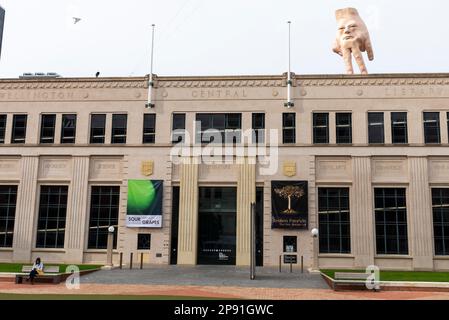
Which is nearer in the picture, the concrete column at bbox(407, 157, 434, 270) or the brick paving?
the brick paving

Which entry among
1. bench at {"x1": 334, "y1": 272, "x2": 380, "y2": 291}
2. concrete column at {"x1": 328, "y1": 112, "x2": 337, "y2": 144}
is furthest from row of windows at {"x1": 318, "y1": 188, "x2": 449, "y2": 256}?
bench at {"x1": 334, "y1": 272, "x2": 380, "y2": 291}

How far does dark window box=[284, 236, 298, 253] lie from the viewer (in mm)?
34062

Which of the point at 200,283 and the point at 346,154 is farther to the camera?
the point at 346,154

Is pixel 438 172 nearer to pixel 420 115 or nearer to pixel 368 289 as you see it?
pixel 420 115

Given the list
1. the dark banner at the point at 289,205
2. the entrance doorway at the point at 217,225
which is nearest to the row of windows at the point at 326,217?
the dark banner at the point at 289,205

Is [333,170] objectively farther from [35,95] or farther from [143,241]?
[35,95]

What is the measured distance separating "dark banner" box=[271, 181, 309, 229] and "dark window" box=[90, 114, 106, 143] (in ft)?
44.8

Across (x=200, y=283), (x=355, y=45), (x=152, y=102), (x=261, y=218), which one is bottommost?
(x=200, y=283)

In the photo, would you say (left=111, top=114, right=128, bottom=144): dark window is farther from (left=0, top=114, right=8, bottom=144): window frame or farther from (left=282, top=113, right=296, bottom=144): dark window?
(left=282, top=113, right=296, bottom=144): dark window

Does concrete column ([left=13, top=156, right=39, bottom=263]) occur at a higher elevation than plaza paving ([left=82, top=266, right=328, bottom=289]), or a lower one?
higher

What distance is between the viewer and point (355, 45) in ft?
130

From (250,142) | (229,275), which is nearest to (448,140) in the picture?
(250,142)

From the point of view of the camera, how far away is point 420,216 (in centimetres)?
3347

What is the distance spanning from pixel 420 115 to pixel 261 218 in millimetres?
13747
